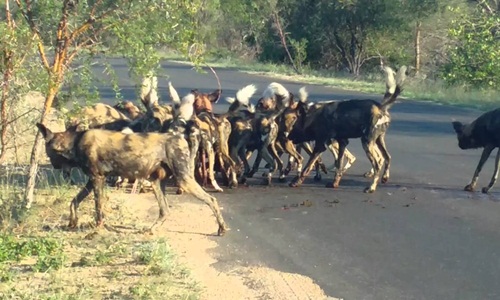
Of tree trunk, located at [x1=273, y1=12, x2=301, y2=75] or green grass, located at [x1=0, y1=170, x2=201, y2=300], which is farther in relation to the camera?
tree trunk, located at [x1=273, y1=12, x2=301, y2=75]

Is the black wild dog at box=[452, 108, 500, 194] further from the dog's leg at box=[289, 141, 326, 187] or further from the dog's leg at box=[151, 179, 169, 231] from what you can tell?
the dog's leg at box=[151, 179, 169, 231]

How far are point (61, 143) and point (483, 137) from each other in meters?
6.42

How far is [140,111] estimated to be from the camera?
1430cm

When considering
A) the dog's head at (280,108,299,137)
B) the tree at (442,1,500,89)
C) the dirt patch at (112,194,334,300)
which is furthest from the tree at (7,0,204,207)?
the tree at (442,1,500,89)

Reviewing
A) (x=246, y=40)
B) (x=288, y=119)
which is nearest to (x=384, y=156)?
(x=288, y=119)

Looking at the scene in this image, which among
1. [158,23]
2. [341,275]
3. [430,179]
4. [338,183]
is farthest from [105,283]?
[430,179]

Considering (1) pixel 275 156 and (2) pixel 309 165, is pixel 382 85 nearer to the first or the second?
(1) pixel 275 156

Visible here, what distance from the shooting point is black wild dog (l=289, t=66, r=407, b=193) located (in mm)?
13414

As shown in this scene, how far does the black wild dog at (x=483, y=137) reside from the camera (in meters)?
12.8

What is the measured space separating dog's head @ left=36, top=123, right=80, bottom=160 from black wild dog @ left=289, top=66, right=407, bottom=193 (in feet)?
13.4

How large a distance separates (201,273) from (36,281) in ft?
4.82

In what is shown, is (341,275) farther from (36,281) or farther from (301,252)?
(36,281)

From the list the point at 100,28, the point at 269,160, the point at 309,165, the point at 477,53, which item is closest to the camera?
the point at 100,28

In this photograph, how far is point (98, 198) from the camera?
32.6 ft
